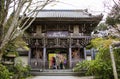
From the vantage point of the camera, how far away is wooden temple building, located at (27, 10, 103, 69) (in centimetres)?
2117

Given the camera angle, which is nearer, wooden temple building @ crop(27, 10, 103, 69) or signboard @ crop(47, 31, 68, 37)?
wooden temple building @ crop(27, 10, 103, 69)

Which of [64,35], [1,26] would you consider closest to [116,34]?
[64,35]

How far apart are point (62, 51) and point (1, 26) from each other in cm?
1833

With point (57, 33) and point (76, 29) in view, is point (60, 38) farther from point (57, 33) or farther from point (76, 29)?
point (76, 29)

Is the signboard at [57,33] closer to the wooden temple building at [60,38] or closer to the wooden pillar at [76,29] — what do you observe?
the wooden temple building at [60,38]

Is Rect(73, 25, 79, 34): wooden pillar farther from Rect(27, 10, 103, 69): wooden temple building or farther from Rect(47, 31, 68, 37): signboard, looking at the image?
Rect(47, 31, 68, 37): signboard

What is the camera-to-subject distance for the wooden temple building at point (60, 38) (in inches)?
Answer: 834

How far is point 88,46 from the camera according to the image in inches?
850

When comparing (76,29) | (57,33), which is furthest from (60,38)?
(76,29)

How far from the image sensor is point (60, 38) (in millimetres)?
21453

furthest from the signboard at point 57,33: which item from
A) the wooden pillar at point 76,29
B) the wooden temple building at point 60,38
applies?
the wooden pillar at point 76,29

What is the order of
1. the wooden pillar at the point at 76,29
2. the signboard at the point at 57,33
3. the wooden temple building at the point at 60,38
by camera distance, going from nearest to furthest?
the wooden temple building at the point at 60,38 < the signboard at the point at 57,33 < the wooden pillar at the point at 76,29

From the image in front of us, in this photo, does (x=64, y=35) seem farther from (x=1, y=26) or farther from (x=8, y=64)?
(x=1, y=26)

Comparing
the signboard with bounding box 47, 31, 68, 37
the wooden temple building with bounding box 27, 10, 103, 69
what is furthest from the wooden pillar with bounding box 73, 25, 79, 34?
the signboard with bounding box 47, 31, 68, 37
